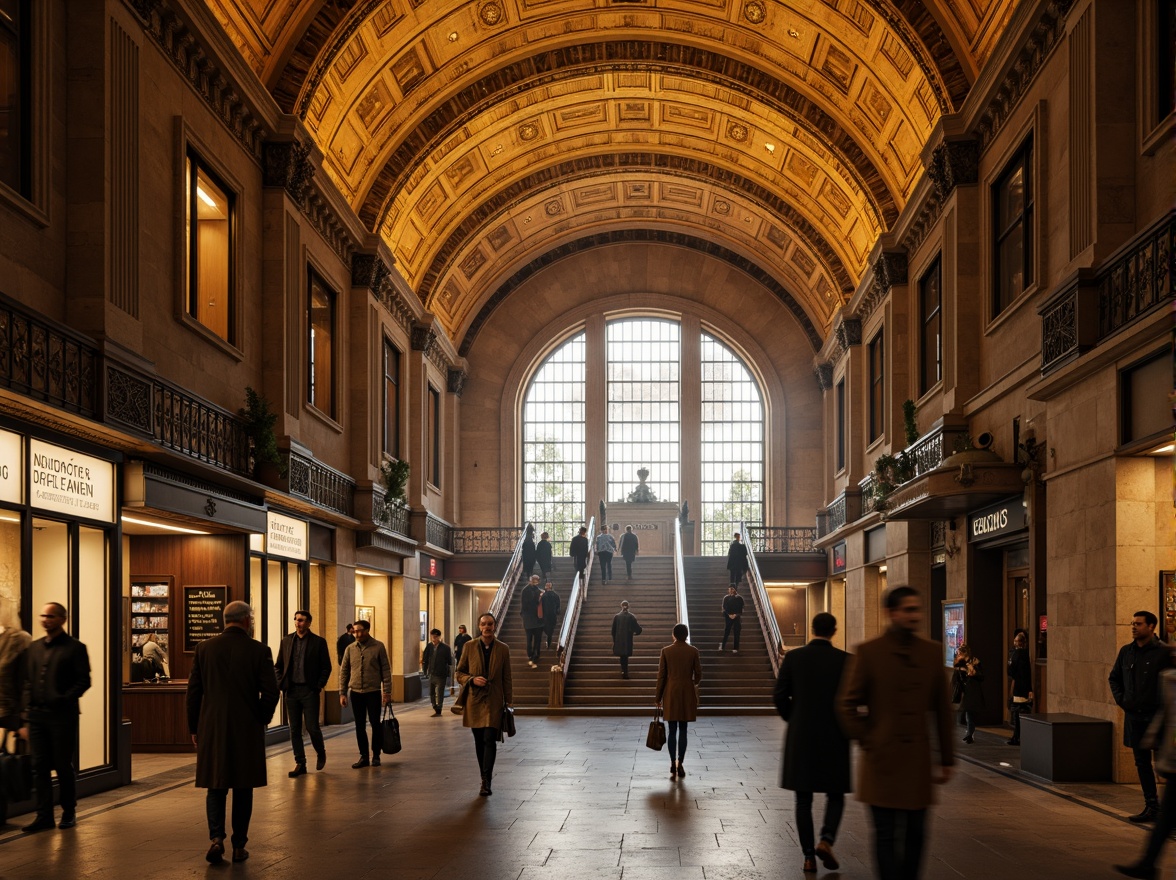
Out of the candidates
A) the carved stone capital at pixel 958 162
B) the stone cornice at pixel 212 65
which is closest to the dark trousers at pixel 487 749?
the stone cornice at pixel 212 65

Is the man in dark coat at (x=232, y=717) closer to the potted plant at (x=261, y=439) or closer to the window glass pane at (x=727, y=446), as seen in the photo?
the potted plant at (x=261, y=439)

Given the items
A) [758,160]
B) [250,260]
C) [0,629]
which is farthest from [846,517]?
[0,629]

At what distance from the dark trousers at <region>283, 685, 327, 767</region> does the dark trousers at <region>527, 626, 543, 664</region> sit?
11.0m

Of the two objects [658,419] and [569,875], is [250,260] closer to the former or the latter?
[569,875]

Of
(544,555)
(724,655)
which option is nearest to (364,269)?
(544,555)

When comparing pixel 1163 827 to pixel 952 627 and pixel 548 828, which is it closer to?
pixel 548 828

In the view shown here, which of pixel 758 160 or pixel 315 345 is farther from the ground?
pixel 758 160

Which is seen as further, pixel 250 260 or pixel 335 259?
pixel 335 259

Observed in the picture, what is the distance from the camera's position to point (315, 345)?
21594 mm

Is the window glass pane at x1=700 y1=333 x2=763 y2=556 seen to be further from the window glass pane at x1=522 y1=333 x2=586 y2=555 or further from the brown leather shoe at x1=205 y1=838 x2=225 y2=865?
the brown leather shoe at x1=205 y1=838 x2=225 y2=865

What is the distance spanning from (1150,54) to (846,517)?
56.8 feet

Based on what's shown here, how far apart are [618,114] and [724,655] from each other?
43.6 ft

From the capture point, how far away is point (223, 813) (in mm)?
8266

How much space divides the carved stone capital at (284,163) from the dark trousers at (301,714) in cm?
863
